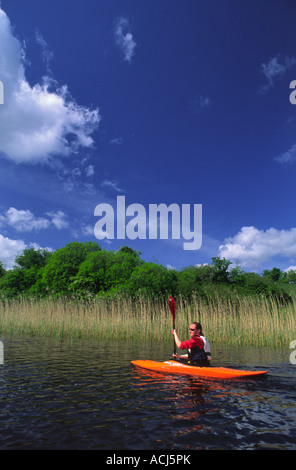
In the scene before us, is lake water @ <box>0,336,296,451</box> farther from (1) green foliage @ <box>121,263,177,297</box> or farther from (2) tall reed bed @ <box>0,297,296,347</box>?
(1) green foliage @ <box>121,263,177,297</box>

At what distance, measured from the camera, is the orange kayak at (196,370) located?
625cm

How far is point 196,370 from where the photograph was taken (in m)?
6.66

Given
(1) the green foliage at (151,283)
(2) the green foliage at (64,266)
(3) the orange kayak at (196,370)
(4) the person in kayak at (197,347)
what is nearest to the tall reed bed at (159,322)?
(1) the green foliage at (151,283)

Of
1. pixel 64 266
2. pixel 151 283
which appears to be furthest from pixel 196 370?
pixel 64 266

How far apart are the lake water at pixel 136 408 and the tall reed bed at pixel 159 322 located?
338cm

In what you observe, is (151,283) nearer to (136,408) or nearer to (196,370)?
(196,370)

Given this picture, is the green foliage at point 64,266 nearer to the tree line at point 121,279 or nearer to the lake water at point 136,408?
the tree line at point 121,279

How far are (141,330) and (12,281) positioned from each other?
63.8ft

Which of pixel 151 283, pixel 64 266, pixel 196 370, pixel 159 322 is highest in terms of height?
pixel 64 266

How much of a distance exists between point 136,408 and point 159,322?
8039 millimetres

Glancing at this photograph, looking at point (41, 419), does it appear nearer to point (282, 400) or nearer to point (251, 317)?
point (282, 400)

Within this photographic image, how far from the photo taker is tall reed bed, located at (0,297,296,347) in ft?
36.3

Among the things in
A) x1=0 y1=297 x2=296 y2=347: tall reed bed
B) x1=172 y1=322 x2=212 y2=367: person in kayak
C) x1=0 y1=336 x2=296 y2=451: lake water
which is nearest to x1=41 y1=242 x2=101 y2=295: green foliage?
x1=0 y1=297 x2=296 y2=347: tall reed bed

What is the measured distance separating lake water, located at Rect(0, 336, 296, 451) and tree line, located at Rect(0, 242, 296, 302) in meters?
10.2
